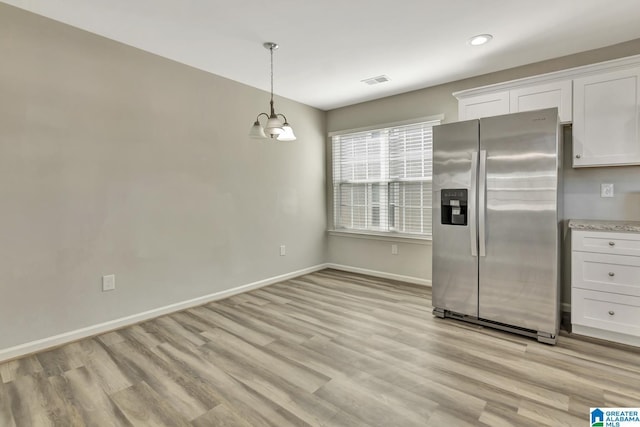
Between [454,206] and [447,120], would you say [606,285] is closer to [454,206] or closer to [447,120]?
[454,206]

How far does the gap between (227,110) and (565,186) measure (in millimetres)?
3753

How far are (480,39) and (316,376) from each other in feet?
10.2

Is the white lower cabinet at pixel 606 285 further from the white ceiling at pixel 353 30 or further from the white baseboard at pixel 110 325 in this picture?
the white baseboard at pixel 110 325

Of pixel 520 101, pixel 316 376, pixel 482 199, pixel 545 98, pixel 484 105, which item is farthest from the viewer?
pixel 484 105

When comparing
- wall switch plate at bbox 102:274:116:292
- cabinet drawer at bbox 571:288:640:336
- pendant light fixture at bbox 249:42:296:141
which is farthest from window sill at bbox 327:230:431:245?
wall switch plate at bbox 102:274:116:292

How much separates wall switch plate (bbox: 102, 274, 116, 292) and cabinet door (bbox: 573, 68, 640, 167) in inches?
172

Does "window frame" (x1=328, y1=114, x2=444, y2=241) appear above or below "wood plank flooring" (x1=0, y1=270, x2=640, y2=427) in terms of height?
above

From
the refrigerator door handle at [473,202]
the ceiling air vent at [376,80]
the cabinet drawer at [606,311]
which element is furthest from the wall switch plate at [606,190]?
the ceiling air vent at [376,80]

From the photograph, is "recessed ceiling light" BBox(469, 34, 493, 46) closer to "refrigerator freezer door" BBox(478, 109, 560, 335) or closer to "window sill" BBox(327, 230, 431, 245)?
"refrigerator freezer door" BBox(478, 109, 560, 335)

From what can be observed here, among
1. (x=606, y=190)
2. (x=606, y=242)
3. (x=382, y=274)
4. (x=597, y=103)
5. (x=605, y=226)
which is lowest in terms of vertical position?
(x=382, y=274)

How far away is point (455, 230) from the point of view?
118 inches

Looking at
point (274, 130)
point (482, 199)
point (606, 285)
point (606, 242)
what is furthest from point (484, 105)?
point (274, 130)

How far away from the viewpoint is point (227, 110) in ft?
12.5

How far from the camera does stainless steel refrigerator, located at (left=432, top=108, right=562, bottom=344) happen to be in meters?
2.57
